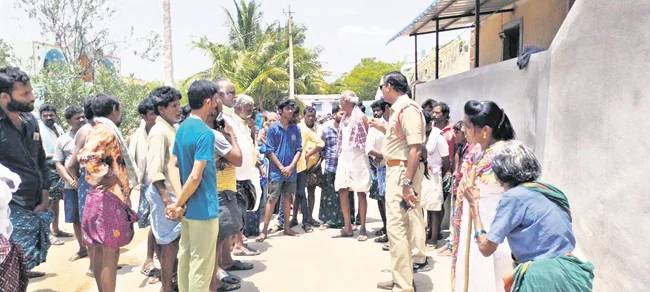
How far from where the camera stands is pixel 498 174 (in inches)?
92.7

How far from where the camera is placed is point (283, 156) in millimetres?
6070

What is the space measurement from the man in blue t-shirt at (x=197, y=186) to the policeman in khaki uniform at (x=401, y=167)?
153cm

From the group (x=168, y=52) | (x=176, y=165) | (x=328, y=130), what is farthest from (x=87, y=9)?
(x=176, y=165)

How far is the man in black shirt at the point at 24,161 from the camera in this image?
10.5 ft

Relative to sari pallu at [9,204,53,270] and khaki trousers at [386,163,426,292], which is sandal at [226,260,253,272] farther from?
sari pallu at [9,204,53,270]

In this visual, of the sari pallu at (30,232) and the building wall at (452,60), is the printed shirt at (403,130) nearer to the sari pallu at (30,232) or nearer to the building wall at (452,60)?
the sari pallu at (30,232)

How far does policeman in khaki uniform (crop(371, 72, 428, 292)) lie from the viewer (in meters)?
3.80

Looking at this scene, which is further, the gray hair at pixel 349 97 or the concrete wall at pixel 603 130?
the gray hair at pixel 349 97

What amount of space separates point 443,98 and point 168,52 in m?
7.10

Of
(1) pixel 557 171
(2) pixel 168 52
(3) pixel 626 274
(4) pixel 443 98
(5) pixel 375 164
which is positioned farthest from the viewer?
(2) pixel 168 52

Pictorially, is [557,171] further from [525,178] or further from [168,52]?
[168,52]

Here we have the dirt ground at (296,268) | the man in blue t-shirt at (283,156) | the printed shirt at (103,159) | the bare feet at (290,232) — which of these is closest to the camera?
the printed shirt at (103,159)

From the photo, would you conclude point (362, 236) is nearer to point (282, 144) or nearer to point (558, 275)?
point (282, 144)

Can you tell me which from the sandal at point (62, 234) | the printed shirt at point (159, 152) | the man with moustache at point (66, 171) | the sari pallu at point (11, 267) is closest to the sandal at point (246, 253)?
the man with moustache at point (66, 171)
